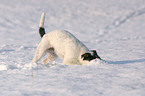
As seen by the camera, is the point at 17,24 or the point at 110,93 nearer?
the point at 110,93

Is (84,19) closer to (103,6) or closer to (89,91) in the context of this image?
(103,6)

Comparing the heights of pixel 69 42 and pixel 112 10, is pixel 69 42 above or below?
below

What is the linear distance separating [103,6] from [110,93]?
20682mm

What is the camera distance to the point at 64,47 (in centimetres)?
440

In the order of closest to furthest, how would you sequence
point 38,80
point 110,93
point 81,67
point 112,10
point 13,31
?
point 110,93, point 38,80, point 81,67, point 13,31, point 112,10

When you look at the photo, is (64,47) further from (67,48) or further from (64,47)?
(67,48)

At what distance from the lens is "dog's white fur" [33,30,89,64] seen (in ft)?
13.6

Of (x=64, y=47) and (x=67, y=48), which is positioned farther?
(x=64, y=47)

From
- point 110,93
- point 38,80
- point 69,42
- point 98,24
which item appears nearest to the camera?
point 110,93

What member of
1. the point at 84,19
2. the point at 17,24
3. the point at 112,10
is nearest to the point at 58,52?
the point at 17,24

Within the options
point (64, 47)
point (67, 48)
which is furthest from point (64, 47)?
point (67, 48)

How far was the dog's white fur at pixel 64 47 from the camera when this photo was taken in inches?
A: 163

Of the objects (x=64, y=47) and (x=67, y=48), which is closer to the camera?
(x=67, y=48)

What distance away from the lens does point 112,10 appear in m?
21.2
